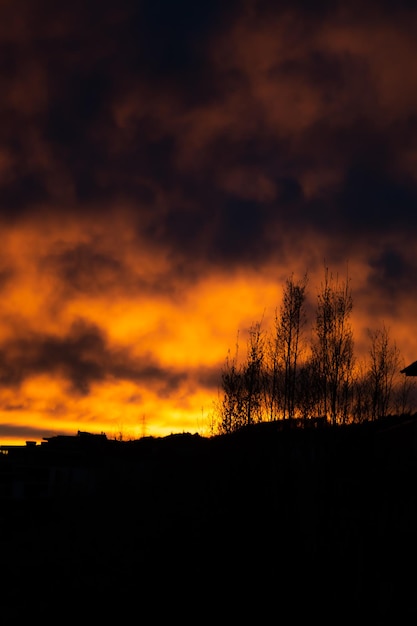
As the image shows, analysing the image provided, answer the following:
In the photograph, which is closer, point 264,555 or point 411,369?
point 264,555

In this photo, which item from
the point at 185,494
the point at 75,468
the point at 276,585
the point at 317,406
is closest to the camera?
the point at 276,585

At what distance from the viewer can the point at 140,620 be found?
988cm

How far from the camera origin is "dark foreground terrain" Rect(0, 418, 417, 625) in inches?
354

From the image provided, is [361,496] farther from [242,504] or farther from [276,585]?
[242,504]

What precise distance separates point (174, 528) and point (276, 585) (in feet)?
19.0

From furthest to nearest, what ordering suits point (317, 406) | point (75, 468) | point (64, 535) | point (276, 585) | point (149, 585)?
point (75, 468)
point (317, 406)
point (64, 535)
point (149, 585)
point (276, 585)

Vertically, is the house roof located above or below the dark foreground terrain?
above

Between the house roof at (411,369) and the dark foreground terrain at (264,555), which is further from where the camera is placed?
the house roof at (411,369)

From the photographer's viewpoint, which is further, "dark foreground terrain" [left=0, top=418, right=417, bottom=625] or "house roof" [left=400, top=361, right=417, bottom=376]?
"house roof" [left=400, top=361, right=417, bottom=376]

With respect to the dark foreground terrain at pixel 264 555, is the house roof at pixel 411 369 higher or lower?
higher

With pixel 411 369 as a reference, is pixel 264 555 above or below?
below

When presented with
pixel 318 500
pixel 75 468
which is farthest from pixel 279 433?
pixel 75 468

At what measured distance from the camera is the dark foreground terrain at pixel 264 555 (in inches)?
354

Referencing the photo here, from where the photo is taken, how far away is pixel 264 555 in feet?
35.0
